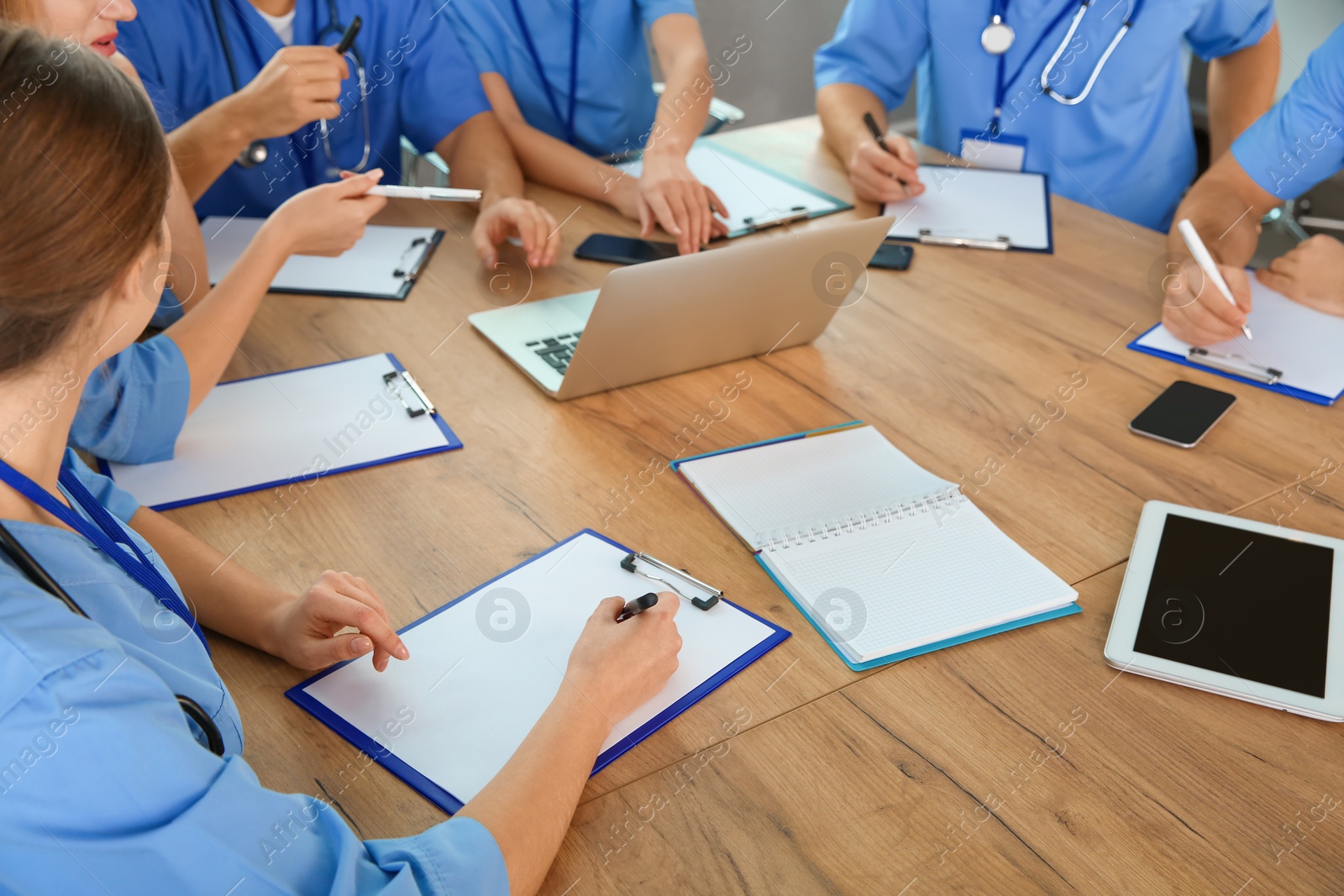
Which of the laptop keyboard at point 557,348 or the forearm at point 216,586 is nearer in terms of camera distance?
the forearm at point 216,586

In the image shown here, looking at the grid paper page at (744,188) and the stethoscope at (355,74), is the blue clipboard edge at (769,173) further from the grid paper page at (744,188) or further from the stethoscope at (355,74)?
the stethoscope at (355,74)

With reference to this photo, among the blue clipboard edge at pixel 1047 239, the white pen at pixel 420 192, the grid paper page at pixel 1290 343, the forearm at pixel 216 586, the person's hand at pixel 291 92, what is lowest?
the blue clipboard edge at pixel 1047 239

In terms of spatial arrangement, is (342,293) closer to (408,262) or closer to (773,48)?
(408,262)

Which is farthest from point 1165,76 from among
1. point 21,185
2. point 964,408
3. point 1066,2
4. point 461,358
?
point 21,185

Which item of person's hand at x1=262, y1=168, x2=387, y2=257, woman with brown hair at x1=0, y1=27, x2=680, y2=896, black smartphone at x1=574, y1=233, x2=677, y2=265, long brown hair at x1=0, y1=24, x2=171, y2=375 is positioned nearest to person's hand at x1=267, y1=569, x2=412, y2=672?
woman with brown hair at x1=0, y1=27, x2=680, y2=896

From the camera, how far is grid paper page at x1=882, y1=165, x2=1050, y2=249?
1.69 m

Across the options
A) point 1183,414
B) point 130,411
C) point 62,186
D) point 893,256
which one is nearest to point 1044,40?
point 893,256

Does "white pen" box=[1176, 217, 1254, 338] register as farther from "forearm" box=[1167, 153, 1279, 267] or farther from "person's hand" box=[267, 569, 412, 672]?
"person's hand" box=[267, 569, 412, 672]

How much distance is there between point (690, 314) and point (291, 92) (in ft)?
2.38

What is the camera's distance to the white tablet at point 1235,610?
854mm

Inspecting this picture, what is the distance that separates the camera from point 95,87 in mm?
592

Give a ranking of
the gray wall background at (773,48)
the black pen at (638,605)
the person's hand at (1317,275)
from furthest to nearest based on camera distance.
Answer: the gray wall background at (773,48) → the person's hand at (1317,275) → the black pen at (638,605)

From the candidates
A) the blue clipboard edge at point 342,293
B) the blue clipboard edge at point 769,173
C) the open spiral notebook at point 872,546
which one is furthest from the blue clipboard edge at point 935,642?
the blue clipboard edge at point 769,173

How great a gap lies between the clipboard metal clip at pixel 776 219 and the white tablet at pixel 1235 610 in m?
0.84
